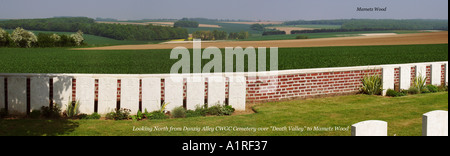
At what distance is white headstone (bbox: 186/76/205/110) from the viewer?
9414 millimetres

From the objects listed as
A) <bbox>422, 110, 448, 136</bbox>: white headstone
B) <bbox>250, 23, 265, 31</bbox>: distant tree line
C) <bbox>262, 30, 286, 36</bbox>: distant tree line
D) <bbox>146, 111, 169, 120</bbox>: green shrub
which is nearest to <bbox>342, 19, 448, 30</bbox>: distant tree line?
<bbox>262, 30, 286, 36</bbox>: distant tree line

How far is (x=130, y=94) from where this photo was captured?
911 centimetres

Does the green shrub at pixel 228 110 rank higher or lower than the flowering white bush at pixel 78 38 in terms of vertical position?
lower

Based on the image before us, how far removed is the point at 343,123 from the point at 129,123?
4262 millimetres

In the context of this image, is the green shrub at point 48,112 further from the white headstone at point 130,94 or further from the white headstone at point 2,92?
the white headstone at point 130,94

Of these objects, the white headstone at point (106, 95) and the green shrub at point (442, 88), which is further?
the green shrub at point (442, 88)

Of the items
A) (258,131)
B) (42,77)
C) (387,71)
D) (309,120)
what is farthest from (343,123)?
(42,77)

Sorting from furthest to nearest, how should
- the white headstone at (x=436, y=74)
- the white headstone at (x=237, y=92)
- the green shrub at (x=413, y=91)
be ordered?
the white headstone at (x=436, y=74)
the green shrub at (x=413, y=91)
the white headstone at (x=237, y=92)

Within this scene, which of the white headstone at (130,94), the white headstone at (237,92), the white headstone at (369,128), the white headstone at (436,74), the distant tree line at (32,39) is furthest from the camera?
the distant tree line at (32,39)

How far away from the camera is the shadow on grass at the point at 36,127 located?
295 inches

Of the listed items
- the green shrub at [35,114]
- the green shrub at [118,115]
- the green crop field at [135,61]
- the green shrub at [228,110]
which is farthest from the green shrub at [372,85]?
the green crop field at [135,61]

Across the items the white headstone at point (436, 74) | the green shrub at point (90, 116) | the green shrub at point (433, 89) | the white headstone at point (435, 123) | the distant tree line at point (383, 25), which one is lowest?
the green shrub at point (90, 116)

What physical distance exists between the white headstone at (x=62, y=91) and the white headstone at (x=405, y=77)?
30.5 feet

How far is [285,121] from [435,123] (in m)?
4.21
